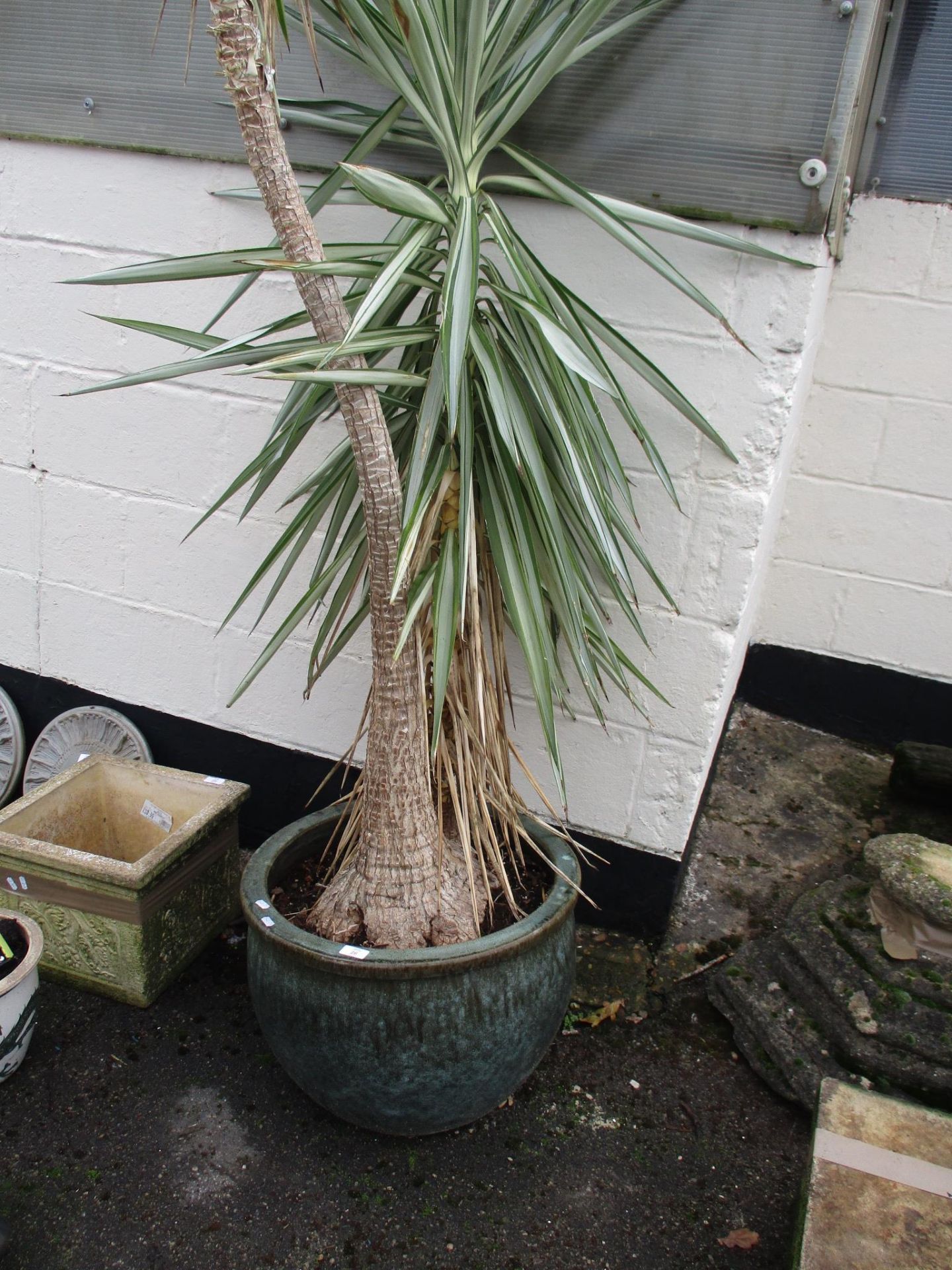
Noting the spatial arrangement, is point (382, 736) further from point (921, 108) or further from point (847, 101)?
point (921, 108)

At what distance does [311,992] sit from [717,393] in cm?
126

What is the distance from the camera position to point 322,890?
1870mm

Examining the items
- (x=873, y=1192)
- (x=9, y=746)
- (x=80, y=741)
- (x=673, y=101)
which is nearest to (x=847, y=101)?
(x=673, y=101)

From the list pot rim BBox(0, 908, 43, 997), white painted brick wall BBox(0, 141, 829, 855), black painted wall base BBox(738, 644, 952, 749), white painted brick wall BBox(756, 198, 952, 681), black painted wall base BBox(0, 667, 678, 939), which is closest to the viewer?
pot rim BBox(0, 908, 43, 997)

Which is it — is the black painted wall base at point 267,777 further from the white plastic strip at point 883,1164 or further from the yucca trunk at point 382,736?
the white plastic strip at point 883,1164

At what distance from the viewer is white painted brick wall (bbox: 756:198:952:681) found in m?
2.47

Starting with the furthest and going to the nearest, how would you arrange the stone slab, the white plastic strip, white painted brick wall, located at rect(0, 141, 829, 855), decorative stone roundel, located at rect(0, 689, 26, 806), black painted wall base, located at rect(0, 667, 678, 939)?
decorative stone roundel, located at rect(0, 689, 26, 806)
black painted wall base, located at rect(0, 667, 678, 939)
white painted brick wall, located at rect(0, 141, 829, 855)
the white plastic strip
the stone slab

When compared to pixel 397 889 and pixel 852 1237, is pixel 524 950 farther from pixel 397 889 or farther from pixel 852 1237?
pixel 852 1237

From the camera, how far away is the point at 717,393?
183 cm

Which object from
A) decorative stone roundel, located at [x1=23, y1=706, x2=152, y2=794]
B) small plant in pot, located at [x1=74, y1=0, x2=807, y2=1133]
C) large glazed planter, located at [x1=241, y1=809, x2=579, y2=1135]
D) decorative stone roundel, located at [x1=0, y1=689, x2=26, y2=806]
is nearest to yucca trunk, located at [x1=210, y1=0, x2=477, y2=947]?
small plant in pot, located at [x1=74, y1=0, x2=807, y2=1133]

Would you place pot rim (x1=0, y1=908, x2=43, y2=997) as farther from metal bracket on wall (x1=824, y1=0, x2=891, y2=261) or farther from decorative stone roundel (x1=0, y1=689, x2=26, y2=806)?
metal bracket on wall (x1=824, y1=0, x2=891, y2=261)

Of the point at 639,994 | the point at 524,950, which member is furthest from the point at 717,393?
the point at 639,994

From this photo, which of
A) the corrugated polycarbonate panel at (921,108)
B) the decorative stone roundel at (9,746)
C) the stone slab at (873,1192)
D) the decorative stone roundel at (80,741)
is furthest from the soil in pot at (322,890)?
the corrugated polycarbonate panel at (921,108)

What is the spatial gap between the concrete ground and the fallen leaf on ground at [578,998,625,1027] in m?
0.01
